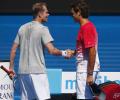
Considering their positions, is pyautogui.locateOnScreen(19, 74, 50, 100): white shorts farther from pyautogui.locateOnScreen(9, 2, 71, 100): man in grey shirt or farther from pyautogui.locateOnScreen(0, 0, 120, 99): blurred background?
pyautogui.locateOnScreen(0, 0, 120, 99): blurred background

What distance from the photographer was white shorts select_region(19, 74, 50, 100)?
8.16m

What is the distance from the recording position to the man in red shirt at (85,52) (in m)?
7.85

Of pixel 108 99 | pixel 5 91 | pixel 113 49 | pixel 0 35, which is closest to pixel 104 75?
pixel 113 49

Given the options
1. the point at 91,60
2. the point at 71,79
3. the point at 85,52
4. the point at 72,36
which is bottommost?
the point at 71,79

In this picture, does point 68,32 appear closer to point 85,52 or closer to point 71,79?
point 71,79

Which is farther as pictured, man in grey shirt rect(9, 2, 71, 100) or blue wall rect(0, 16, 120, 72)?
blue wall rect(0, 16, 120, 72)

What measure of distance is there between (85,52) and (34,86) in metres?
0.79

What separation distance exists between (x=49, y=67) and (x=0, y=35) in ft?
3.71

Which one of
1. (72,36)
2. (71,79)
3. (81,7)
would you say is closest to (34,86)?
(81,7)

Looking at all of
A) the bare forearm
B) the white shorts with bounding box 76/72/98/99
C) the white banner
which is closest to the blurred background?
the white banner

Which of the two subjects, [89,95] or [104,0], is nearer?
[89,95]

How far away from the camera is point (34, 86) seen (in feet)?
26.8

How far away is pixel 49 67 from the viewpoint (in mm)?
12078

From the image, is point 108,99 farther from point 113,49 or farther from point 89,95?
point 113,49
